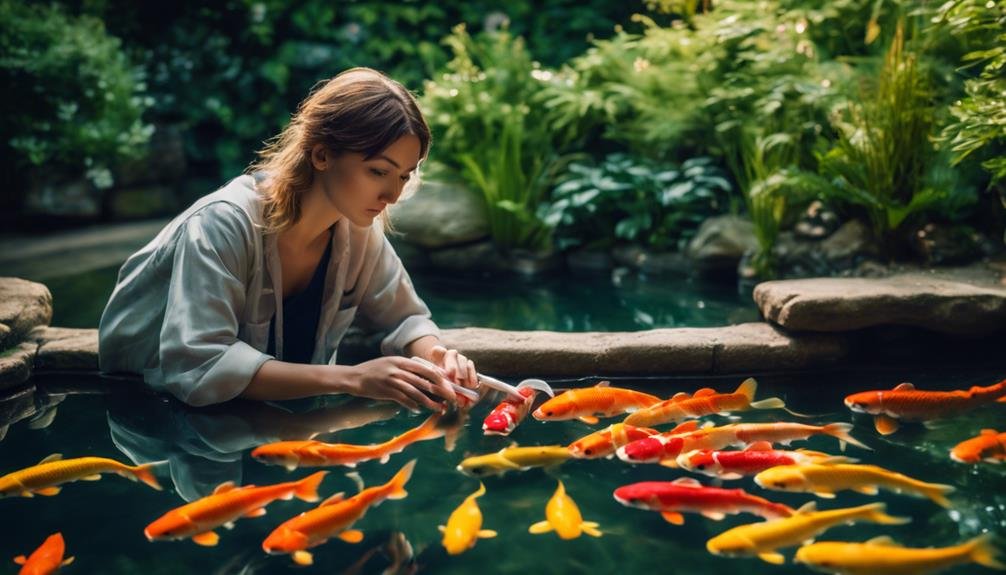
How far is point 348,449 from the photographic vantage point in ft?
9.37

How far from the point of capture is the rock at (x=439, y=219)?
7.61 m

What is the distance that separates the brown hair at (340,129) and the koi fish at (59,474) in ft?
3.20

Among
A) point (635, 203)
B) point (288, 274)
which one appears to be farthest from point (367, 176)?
point (635, 203)

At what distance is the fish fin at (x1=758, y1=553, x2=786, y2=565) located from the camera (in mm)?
2205

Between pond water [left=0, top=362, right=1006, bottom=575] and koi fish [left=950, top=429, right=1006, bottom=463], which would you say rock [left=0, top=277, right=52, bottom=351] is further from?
koi fish [left=950, top=429, right=1006, bottom=463]

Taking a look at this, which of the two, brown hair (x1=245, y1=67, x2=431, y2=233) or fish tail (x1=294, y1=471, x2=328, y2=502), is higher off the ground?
brown hair (x1=245, y1=67, x2=431, y2=233)

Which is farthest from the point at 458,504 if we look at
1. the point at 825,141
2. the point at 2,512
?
the point at 825,141

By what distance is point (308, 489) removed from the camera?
262 centimetres

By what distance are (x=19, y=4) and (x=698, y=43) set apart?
6623 millimetres

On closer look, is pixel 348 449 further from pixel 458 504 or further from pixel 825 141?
pixel 825 141

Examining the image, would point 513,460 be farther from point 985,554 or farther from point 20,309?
point 20,309

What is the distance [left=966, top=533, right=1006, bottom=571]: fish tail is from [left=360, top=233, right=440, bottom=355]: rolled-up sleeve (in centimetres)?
213

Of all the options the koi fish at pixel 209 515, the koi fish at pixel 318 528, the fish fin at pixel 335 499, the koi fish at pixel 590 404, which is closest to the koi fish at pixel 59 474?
the koi fish at pixel 209 515

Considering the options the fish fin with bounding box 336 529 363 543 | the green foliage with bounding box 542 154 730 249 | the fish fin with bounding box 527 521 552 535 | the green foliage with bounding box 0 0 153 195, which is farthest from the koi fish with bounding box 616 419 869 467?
the green foliage with bounding box 0 0 153 195
